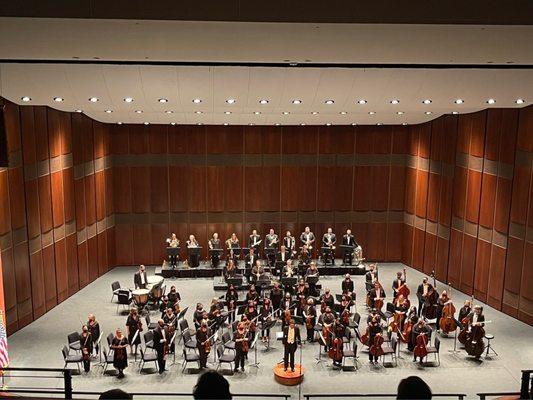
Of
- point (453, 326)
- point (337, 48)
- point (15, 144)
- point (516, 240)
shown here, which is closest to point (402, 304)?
point (453, 326)

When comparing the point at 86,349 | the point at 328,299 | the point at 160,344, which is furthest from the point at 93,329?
the point at 328,299

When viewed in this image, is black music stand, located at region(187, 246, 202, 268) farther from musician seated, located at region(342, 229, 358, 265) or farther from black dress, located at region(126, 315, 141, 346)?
black dress, located at region(126, 315, 141, 346)

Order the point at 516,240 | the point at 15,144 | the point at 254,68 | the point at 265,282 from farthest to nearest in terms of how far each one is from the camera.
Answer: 1. the point at 265,282
2. the point at 516,240
3. the point at 15,144
4. the point at 254,68

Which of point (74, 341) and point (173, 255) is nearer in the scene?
point (74, 341)

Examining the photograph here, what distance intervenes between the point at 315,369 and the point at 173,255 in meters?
7.99

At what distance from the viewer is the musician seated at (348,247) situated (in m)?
19.7

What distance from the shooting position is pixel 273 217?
837 inches

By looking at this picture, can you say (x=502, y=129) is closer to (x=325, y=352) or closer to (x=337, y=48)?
(x=325, y=352)

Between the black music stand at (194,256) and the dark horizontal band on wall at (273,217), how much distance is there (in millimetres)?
1985

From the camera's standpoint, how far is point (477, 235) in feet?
56.5

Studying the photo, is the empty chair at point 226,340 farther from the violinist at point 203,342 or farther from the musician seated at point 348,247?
the musician seated at point 348,247

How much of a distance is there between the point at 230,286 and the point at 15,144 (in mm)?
6531

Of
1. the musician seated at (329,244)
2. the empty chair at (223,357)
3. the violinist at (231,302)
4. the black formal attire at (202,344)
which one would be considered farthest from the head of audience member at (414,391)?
the musician seated at (329,244)

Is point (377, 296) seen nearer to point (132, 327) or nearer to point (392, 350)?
point (392, 350)
